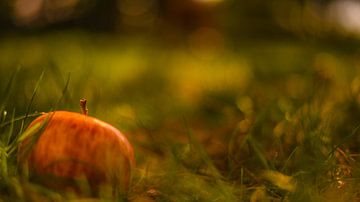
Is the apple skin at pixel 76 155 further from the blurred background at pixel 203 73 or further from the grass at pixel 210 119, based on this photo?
the blurred background at pixel 203 73

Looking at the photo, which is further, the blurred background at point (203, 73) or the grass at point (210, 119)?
the blurred background at point (203, 73)

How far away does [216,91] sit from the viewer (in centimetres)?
227

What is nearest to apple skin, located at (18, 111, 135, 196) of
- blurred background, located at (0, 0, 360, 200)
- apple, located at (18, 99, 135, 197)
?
apple, located at (18, 99, 135, 197)

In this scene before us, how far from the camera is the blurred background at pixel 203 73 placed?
1397 millimetres

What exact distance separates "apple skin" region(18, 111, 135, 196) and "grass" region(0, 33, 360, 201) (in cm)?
3

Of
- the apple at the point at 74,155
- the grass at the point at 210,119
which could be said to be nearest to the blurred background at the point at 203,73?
the grass at the point at 210,119

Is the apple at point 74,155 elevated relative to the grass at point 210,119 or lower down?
elevated

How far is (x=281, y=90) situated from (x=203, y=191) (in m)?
1.44

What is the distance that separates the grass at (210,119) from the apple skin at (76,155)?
0.03 metres

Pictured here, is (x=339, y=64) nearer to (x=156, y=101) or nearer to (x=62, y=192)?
(x=156, y=101)

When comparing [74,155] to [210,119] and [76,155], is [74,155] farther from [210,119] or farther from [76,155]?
[210,119]

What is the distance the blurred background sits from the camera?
1.40 meters

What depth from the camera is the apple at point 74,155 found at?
3.22ft

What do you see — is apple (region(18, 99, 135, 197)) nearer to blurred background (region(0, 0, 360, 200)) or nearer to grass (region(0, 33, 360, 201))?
grass (region(0, 33, 360, 201))
